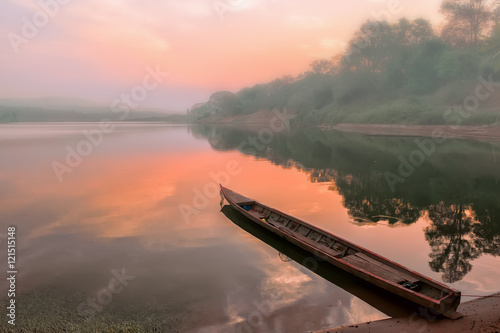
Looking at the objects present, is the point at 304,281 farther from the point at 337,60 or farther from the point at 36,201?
the point at 337,60

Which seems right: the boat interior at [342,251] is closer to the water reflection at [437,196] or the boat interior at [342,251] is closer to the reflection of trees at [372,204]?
the water reflection at [437,196]

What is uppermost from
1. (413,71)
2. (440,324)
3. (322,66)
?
(322,66)

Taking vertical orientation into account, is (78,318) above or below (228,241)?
below

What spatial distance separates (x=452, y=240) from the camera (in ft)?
51.3

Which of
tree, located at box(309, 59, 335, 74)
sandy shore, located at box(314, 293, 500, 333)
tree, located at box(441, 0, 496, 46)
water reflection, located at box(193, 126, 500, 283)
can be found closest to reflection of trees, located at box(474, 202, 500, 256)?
water reflection, located at box(193, 126, 500, 283)

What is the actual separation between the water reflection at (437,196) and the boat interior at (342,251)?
107 inches

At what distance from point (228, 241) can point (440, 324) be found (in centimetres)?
936

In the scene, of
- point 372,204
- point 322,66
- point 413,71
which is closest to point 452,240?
point 372,204

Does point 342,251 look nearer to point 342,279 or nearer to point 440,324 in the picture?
point 342,279

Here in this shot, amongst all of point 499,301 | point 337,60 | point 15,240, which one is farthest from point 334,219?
point 337,60

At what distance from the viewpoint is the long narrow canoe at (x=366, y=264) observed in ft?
31.0

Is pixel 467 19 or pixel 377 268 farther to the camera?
pixel 467 19

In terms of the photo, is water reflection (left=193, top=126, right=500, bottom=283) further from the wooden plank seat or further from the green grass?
the green grass

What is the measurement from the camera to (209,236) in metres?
16.8
